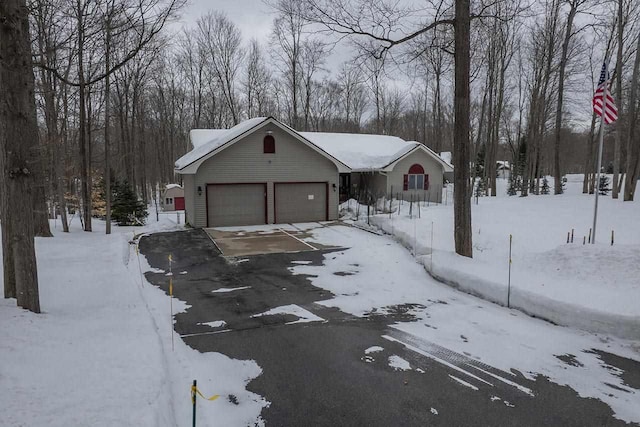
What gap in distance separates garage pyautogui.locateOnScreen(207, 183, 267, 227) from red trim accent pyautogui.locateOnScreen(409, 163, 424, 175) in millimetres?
11363

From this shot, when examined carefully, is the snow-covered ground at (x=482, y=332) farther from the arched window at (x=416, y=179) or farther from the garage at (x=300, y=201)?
the arched window at (x=416, y=179)

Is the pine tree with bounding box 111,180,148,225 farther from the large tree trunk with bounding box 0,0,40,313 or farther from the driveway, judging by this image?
the large tree trunk with bounding box 0,0,40,313

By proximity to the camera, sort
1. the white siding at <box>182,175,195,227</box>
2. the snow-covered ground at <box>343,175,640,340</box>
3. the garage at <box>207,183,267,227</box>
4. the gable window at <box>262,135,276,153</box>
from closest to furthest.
→ the snow-covered ground at <box>343,175,640,340</box> < the white siding at <box>182,175,195,227</box> < the garage at <box>207,183,267,227</box> < the gable window at <box>262,135,276,153</box>

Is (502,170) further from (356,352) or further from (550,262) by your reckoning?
(356,352)

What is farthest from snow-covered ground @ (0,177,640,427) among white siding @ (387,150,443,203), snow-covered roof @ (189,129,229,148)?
white siding @ (387,150,443,203)

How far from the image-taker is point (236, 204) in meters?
19.5

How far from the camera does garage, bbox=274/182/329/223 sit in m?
20.3

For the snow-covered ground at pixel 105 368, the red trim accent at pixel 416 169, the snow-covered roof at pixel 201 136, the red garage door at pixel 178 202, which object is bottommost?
the snow-covered ground at pixel 105 368

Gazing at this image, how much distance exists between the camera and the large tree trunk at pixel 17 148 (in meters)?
5.65

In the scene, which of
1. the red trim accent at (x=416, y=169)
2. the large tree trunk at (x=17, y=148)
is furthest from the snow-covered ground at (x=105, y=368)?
the red trim accent at (x=416, y=169)

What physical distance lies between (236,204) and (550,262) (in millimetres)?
13823

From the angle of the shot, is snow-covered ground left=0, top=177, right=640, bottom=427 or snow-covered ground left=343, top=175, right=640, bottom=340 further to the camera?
snow-covered ground left=343, top=175, right=640, bottom=340

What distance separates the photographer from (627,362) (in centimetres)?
583

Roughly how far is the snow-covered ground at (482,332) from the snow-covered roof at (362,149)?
15.1m
